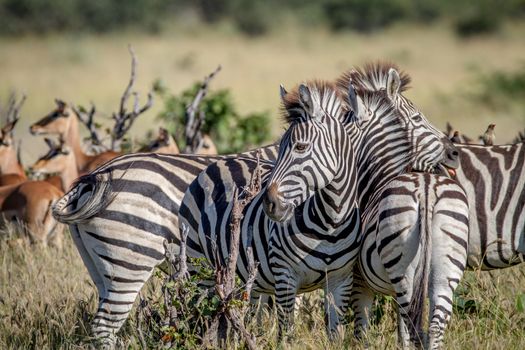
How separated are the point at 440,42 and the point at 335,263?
37839mm

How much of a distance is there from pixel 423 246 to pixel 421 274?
7.1 inches

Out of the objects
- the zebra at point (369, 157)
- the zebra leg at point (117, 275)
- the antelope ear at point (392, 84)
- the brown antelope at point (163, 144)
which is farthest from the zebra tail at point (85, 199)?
the brown antelope at point (163, 144)

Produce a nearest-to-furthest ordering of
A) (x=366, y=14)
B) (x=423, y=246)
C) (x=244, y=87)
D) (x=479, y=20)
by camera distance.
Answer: (x=423, y=246) → (x=244, y=87) → (x=479, y=20) → (x=366, y=14)

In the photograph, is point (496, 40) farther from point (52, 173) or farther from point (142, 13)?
point (52, 173)

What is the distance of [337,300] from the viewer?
19.7 ft

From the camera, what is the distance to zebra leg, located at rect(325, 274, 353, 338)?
5.95 meters

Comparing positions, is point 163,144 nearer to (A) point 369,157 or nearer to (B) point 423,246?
(A) point 369,157

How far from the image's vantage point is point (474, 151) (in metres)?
6.69

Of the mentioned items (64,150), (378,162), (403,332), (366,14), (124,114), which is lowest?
(403,332)

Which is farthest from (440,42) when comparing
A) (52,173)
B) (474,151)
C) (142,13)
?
(474,151)

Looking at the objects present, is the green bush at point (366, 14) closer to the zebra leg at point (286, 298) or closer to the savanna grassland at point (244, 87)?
the savanna grassland at point (244, 87)

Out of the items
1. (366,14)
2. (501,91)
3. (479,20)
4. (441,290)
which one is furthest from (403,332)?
(366,14)

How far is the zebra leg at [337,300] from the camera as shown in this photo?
5.95 meters

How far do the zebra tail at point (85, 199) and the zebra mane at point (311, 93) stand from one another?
1.60 meters
